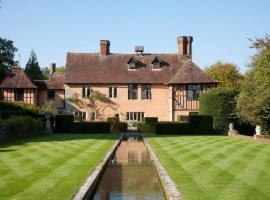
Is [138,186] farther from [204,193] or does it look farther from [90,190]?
[204,193]

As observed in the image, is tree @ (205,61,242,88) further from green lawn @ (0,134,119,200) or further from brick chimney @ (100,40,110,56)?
green lawn @ (0,134,119,200)

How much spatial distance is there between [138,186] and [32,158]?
16.8 feet

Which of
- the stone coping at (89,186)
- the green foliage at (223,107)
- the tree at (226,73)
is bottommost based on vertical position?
the stone coping at (89,186)

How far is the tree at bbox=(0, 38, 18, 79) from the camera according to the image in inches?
1278

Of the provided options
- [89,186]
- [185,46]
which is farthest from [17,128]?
[185,46]

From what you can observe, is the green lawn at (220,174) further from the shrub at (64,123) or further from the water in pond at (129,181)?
the shrub at (64,123)

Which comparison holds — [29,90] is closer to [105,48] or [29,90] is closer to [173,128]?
[105,48]

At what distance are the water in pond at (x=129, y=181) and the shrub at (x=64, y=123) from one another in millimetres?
18896

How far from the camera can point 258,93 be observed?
26500 millimetres

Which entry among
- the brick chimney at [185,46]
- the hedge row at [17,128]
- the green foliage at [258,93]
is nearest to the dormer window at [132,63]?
the brick chimney at [185,46]

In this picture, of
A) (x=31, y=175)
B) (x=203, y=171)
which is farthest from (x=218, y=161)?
(x=31, y=175)

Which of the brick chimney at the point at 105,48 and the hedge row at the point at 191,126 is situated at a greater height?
the brick chimney at the point at 105,48

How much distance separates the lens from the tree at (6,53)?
107ft

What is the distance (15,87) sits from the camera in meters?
48.4
